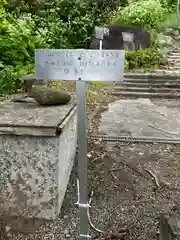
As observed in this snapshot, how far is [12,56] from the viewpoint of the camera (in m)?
5.98

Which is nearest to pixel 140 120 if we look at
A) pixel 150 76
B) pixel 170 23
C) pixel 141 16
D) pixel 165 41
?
pixel 150 76

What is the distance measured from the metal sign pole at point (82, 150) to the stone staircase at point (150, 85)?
Answer: 523cm

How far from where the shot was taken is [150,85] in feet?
25.7

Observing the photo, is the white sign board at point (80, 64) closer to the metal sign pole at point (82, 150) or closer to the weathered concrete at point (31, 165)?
the metal sign pole at point (82, 150)

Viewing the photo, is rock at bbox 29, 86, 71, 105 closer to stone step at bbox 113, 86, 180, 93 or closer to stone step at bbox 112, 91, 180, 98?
stone step at bbox 112, 91, 180, 98

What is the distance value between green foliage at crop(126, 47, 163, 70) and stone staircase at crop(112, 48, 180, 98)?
663mm

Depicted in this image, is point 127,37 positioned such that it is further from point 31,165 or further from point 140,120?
point 31,165

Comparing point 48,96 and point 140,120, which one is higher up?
point 48,96

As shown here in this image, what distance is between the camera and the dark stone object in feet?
34.0

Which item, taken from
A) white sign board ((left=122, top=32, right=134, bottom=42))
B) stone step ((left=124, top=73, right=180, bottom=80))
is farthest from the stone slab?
white sign board ((left=122, top=32, right=134, bottom=42))

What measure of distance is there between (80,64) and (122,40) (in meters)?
8.87

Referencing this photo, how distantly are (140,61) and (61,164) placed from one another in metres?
6.94

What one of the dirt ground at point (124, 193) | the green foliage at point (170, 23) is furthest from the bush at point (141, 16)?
the dirt ground at point (124, 193)

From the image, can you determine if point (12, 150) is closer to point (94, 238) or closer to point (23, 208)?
point (23, 208)
